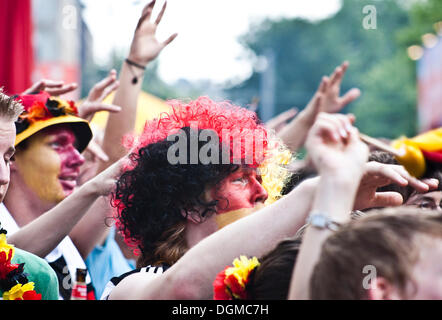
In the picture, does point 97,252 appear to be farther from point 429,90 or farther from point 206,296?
point 429,90

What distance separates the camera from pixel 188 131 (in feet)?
7.35

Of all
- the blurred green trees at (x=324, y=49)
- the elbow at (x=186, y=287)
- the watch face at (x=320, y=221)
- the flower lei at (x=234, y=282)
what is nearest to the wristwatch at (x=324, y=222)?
the watch face at (x=320, y=221)

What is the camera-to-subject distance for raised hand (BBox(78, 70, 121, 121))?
10.8ft

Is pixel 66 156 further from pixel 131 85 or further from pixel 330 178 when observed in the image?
pixel 330 178

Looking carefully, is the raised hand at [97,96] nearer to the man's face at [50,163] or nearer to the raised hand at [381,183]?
the man's face at [50,163]

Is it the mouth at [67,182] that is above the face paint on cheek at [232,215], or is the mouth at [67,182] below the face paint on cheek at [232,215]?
below

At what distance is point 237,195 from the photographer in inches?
85.7

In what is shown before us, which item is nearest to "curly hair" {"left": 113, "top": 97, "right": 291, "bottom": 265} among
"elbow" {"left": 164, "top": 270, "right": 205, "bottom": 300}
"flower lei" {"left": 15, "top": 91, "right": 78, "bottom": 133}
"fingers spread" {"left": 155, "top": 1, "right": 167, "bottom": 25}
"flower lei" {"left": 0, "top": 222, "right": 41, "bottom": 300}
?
"flower lei" {"left": 0, "top": 222, "right": 41, "bottom": 300}

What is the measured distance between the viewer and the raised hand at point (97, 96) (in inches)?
130

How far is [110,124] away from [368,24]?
136cm

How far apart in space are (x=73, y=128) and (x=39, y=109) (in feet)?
0.64

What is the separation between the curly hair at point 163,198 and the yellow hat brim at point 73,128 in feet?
2.72

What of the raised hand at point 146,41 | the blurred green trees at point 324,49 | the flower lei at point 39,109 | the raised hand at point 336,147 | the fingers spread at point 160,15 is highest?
the fingers spread at point 160,15

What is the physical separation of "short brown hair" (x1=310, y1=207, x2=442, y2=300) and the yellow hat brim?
6.05 feet
